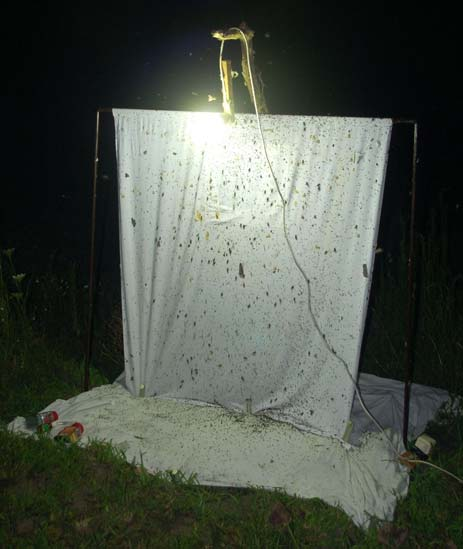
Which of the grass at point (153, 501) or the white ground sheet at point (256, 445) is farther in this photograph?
the white ground sheet at point (256, 445)

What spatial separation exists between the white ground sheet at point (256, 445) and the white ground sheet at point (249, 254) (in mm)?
139

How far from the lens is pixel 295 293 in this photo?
2.98 metres

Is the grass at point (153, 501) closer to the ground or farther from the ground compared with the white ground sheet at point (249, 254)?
closer to the ground

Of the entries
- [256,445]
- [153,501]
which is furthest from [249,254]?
[153,501]

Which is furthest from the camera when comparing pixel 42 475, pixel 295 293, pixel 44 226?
pixel 44 226

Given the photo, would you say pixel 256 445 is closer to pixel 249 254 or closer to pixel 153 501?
pixel 153 501

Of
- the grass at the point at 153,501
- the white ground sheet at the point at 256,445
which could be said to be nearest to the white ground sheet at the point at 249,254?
the white ground sheet at the point at 256,445

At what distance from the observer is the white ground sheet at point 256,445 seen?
8.90ft

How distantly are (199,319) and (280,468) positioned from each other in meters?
0.95

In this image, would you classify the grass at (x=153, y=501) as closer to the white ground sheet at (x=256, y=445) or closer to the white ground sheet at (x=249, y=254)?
the white ground sheet at (x=256, y=445)

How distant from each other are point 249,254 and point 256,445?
1.06m

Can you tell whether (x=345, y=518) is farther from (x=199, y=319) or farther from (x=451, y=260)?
(x=451, y=260)

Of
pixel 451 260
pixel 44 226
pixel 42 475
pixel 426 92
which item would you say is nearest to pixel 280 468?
pixel 42 475

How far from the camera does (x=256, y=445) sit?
9.92ft
